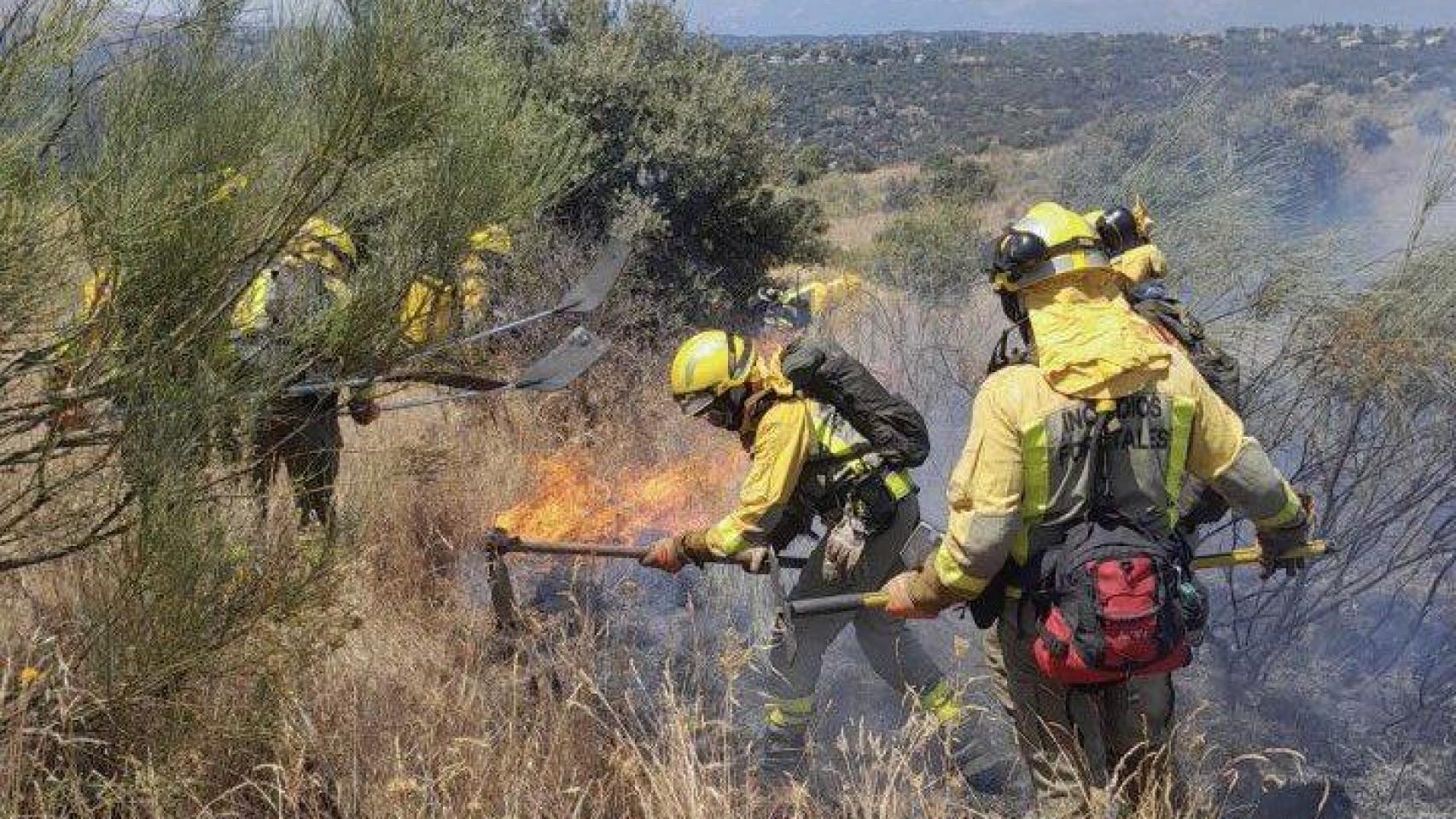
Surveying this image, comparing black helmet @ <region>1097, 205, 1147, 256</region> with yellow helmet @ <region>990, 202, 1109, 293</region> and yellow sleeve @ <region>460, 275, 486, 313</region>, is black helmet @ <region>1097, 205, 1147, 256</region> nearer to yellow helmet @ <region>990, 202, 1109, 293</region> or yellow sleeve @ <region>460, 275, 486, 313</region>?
yellow helmet @ <region>990, 202, 1109, 293</region>

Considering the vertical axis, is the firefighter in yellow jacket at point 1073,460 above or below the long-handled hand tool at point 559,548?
above

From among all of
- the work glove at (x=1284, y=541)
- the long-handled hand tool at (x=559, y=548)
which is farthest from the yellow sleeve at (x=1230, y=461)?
the long-handled hand tool at (x=559, y=548)

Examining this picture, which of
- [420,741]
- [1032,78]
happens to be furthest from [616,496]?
[1032,78]

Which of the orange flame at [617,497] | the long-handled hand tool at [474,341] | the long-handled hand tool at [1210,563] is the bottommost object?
the orange flame at [617,497]

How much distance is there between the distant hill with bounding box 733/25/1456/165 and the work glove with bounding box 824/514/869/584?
955 inches

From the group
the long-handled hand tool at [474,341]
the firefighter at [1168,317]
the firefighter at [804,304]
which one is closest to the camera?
the long-handled hand tool at [474,341]

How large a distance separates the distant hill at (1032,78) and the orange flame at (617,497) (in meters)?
22.3

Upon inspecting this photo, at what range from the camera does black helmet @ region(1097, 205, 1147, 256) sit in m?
4.02

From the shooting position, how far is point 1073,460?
2680mm

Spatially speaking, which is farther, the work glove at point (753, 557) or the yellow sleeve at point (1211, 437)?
the work glove at point (753, 557)

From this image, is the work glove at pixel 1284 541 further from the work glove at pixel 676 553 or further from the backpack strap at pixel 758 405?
the work glove at pixel 676 553

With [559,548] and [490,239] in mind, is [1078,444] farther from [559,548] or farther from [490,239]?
[490,239]

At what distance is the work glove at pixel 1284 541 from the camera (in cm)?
304

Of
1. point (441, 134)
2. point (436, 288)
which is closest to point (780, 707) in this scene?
point (436, 288)
